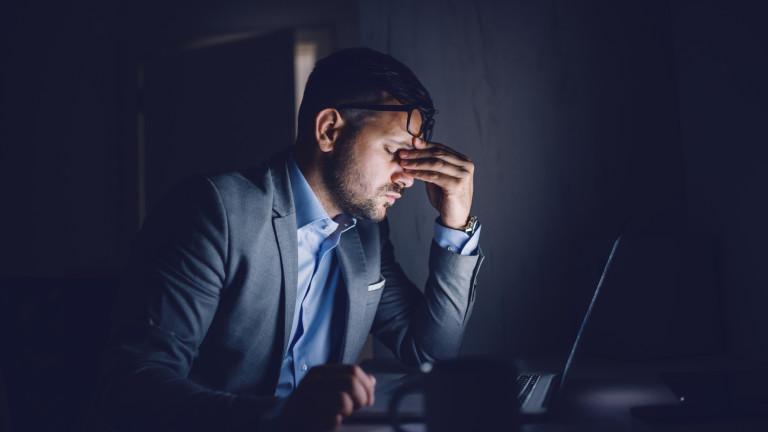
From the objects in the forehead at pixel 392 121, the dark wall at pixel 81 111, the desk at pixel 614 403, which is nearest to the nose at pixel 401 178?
the forehead at pixel 392 121

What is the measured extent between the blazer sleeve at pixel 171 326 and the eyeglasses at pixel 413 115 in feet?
1.35

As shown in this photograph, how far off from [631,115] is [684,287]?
53cm

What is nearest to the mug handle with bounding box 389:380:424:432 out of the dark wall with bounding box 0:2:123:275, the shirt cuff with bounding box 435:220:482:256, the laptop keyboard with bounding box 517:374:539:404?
the laptop keyboard with bounding box 517:374:539:404

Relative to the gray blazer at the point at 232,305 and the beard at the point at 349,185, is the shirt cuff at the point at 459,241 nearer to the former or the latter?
the gray blazer at the point at 232,305

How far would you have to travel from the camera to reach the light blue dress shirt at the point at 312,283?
4.24ft

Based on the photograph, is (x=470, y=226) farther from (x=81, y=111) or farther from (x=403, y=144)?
(x=81, y=111)

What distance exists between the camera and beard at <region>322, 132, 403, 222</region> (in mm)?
1403

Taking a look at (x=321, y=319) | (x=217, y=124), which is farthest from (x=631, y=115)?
(x=217, y=124)

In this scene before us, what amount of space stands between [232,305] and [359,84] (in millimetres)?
581

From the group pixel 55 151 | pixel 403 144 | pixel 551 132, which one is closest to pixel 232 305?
pixel 403 144

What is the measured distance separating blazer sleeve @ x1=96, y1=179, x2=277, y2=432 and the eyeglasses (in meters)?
0.41

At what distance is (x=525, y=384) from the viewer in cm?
100

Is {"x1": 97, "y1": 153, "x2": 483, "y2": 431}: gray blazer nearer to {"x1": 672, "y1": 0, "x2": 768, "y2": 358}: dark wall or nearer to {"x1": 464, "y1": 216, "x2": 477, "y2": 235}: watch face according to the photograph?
{"x1": 464, "y1": 216, "x2": 477, "y2": 235}: watch face

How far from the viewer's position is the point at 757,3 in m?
1.31
